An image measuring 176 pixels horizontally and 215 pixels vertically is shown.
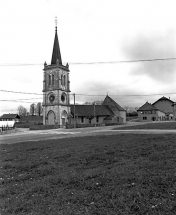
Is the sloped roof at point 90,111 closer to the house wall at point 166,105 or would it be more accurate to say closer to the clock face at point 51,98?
the clock face at point 51,98

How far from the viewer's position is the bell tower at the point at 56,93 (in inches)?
1973

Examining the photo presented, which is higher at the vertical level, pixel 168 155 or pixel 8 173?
pixel 168 155

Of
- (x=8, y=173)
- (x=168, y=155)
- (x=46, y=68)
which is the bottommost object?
(x=8, y=173)

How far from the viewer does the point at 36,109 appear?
12519 cm

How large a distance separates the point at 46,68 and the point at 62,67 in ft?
15.8

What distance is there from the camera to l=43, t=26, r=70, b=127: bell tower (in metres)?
50.1

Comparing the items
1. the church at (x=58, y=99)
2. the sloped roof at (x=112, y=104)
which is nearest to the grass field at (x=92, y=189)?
the church at (x=58, y=99)

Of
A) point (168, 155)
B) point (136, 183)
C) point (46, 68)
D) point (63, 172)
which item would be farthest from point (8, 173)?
point (46, 68)

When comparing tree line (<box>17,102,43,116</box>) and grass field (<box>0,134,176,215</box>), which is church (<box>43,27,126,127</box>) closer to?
grass field (<box>0,134,176,215</box>)

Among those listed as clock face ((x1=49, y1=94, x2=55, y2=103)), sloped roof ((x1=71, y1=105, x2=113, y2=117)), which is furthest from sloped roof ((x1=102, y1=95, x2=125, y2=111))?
clock face ((x1=49, y1=94, x2=55, y2=103))

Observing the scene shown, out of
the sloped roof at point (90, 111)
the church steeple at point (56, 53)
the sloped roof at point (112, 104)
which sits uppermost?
the church steeple at point (56, 53)

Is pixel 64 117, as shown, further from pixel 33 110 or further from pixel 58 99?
pixel 33 110

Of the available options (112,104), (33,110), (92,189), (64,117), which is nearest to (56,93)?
(64,117)

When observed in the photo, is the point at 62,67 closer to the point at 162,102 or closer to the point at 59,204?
the point at 59,204
